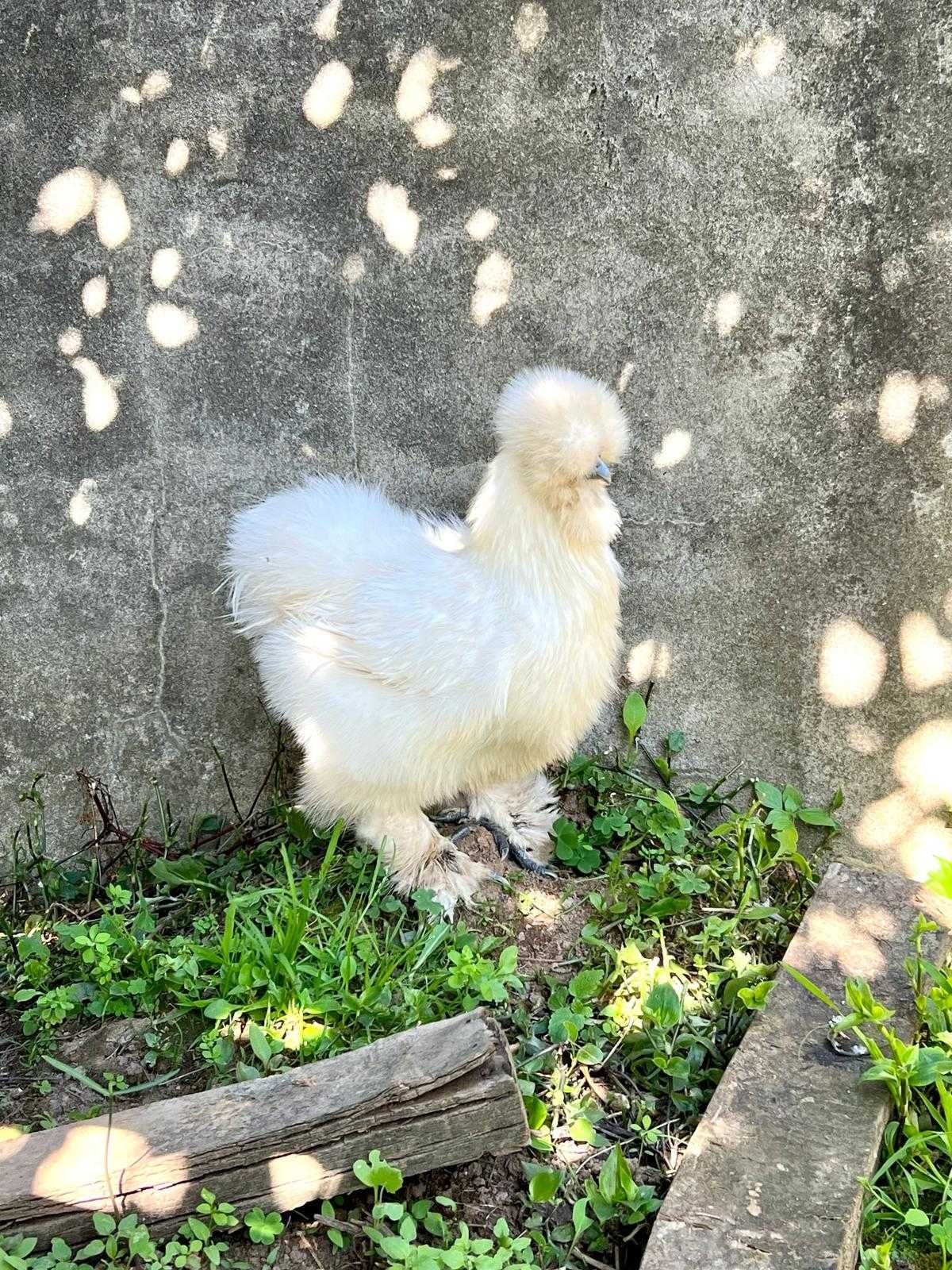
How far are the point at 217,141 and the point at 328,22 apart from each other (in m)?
0.40

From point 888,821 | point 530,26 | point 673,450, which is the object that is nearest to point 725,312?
point 673,450

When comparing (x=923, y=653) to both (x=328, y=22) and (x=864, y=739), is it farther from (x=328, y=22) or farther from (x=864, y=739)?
(x=328, y=22)

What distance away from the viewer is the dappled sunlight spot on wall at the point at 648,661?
329 cm

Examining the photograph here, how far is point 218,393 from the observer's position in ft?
9.91

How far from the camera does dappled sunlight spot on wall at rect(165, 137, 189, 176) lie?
9.34ft

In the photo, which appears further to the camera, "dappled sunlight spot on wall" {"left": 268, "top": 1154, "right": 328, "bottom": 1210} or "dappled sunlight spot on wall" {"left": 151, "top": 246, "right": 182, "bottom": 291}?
"dappled sunlight spot on wall" {"left": 151, "top": 246, "right": 182, "bottom": 291}

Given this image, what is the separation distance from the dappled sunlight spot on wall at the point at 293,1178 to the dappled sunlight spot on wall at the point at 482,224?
2.23 m

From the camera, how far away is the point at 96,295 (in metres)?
2.91

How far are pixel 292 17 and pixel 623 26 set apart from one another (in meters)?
0.83

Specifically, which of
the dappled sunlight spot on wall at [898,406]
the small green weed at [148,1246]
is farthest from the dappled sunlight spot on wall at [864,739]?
the small green weed at [148,1246]

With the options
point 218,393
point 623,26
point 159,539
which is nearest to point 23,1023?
point 159,539

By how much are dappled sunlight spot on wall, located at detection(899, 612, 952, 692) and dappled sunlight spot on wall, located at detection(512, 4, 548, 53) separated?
1821 mm

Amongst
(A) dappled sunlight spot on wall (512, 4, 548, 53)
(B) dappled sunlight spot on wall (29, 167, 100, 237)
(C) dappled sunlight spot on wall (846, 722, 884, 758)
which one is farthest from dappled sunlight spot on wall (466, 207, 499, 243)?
(C) dappled sunlight spot on wall (846, 722, 884, 758)

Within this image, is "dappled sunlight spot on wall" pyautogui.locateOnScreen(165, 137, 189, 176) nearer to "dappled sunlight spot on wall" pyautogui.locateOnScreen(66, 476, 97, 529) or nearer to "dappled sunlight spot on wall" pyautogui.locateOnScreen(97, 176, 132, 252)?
"dappled sunlight spot on wall" pyautogui.locateOnScreen(97, 176, 132, 252)
